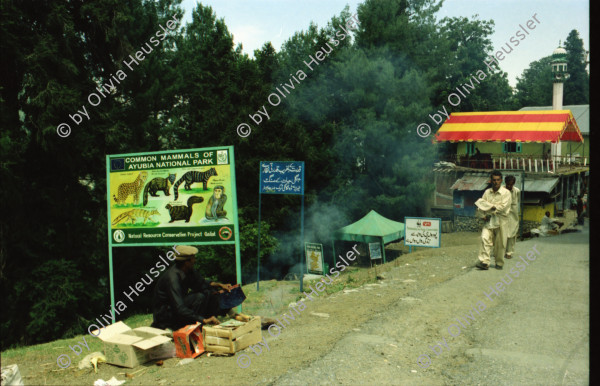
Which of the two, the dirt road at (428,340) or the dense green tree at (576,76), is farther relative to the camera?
the dense green tree at (576,76)

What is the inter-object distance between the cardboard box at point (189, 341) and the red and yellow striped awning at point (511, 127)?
88.8 feet

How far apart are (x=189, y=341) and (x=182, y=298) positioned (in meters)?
0.60

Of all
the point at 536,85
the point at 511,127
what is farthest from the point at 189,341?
the point at 536,85

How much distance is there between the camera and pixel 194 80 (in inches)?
1123

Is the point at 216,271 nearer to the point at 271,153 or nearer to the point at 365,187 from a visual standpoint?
the point at 271,153

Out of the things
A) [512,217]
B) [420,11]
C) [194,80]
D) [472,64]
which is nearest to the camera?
[512,217]

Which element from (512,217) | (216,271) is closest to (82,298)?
(216,271)

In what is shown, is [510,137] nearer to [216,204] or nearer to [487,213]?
[487,213]

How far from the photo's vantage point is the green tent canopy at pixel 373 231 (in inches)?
784

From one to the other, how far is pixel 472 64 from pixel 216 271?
100 ft

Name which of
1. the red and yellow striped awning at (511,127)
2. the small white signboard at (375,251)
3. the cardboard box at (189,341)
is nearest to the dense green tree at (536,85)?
the red and yellow striped awning at (511,127)

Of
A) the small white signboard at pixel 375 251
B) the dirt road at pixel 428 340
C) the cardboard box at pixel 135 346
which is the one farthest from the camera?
the small white signboard at pixel 375 251

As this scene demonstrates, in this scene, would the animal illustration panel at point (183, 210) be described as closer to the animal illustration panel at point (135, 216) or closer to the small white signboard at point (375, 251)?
the animal illustration panel at point (135, 216)

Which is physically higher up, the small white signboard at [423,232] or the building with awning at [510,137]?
the building with awning at [510,137]
